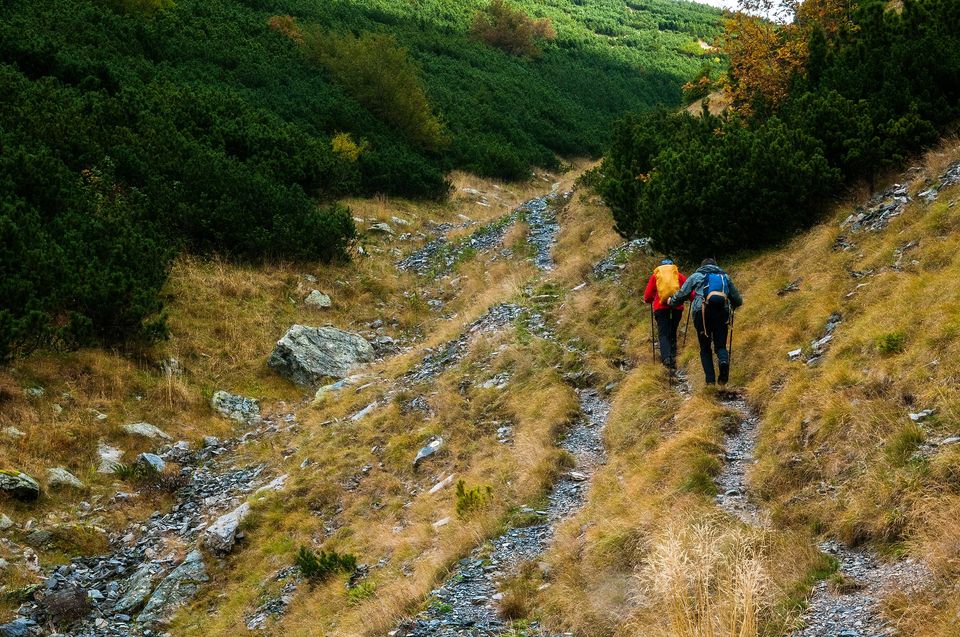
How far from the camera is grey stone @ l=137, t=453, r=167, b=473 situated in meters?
11.8

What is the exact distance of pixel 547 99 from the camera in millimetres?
49344

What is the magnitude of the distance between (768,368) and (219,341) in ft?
37.5

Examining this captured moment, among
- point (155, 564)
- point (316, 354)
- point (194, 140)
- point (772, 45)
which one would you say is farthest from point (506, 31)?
point (155, 564)

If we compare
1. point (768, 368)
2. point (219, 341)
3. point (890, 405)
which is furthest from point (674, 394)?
point (219, 341)

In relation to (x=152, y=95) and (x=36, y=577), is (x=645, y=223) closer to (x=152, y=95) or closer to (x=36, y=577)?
(x=36, y=577)

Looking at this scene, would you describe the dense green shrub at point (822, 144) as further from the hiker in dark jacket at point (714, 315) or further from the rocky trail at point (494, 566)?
the rocky trail at point (494, 566)

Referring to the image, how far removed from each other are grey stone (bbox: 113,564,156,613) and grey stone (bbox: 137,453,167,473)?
7.29ft

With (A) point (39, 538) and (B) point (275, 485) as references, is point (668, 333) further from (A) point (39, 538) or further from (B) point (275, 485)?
(A) point (39, 538)

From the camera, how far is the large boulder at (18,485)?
33.1 ft

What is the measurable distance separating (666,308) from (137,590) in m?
8.23

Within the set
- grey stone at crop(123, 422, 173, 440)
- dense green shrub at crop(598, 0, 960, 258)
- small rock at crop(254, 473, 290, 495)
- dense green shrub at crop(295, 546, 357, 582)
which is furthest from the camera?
grey stone at crop(123, 422, 173, 440)

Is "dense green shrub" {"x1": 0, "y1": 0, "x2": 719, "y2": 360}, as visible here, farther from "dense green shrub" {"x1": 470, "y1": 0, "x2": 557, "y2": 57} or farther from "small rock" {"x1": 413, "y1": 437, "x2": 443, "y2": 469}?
"dense green shrub" {"x1": 470, "y1": 0, "x2": 557, "y2": 57}

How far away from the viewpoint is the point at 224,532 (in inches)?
409

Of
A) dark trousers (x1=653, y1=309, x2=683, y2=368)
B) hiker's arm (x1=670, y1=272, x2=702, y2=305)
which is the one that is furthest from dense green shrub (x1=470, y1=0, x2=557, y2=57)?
hiker's arm (x1=670, y1=272, x2=702, y2=305)
